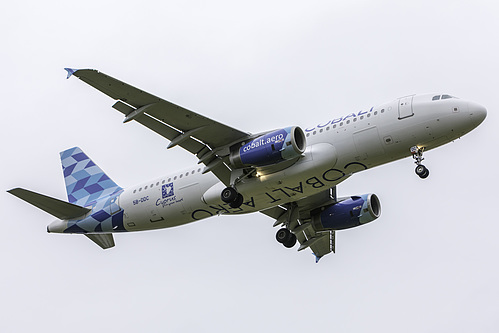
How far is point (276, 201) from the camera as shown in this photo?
32719 millimetres

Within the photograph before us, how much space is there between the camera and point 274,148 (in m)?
29.7

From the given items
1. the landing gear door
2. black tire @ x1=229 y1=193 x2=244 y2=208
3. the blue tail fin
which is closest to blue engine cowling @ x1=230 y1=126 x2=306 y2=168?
black tire @ x1=229 y1=193 x2=244 y2=208

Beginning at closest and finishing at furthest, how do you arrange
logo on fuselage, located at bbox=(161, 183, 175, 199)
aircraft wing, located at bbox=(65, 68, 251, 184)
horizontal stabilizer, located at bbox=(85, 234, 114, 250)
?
aircraft wing, located at bbox=(65, 68, 251, 184) → logo on fuselage, located at bbox=(161, 183, 175, 199) → horizontal stabilizer, located at bbox=(85, 234, 114, 250)

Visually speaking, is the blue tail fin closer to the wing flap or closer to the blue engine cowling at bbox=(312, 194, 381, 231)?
the wing flap

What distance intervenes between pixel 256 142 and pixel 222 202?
3.76 metres

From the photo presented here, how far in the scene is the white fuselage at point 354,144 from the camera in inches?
1158

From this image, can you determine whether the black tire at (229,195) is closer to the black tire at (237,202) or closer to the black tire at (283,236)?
the black tire at (237,202)

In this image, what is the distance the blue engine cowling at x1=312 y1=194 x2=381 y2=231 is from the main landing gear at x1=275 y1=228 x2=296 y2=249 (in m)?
1.36

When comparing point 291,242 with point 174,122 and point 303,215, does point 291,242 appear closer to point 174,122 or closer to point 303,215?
point 303,215

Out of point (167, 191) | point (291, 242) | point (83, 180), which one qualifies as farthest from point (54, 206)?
point (291, 242)

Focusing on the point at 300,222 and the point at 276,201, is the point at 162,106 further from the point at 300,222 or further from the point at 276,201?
the point at 300,222

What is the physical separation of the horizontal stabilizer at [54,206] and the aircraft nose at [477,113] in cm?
1902

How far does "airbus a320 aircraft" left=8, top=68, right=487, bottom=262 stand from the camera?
29.5m

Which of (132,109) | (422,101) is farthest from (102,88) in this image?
(422,101)
